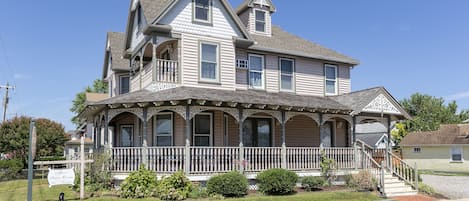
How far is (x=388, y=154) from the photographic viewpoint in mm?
20328

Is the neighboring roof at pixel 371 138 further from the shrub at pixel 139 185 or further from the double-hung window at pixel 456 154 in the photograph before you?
the shrub at pixel 139 185

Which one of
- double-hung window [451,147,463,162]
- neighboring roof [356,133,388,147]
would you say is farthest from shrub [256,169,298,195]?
neighboring roof [356,133,388,147]

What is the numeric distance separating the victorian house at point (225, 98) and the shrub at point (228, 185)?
0.97m

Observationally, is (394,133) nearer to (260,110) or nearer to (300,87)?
(300,87)

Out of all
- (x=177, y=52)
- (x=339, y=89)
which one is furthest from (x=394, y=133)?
(x=177, y=52)

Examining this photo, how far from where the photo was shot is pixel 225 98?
56.3ft

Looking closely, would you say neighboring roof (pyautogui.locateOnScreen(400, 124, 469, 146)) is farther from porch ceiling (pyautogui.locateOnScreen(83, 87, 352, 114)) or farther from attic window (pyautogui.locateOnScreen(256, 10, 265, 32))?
attic window (pyautogui.locateOnScreen(256, 10, 265, 32))

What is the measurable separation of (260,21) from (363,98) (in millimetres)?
7675

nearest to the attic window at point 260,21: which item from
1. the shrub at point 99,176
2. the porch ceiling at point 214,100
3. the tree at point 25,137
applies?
the porch ceiling at point 214,100

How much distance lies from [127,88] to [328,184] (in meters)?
15.1

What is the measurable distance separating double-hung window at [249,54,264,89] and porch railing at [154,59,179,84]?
446 centimetres

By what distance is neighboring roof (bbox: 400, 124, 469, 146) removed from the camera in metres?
43.1

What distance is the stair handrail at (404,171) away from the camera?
19.3 m

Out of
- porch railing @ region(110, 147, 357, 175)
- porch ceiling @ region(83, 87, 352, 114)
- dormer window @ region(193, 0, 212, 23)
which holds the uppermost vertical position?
dormer window @ region(193, 0, 212, 23)
